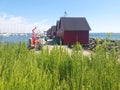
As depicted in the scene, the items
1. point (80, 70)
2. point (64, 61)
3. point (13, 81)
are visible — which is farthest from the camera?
point (64, 61)

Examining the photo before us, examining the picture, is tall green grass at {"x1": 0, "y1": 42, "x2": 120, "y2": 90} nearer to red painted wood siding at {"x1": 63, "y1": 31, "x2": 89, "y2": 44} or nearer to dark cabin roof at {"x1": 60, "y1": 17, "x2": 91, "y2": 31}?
red painted wood siding at {"x1": 63, "y1": 31, "x2": 89, "y2": 44}

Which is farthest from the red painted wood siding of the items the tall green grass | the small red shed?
the tall green grass

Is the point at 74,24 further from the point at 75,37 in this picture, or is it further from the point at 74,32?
the point at 75,37

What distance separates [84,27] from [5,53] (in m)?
31.9

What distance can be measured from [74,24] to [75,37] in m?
2.75

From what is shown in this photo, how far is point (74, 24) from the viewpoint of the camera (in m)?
40.2

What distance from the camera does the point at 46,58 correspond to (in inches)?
283

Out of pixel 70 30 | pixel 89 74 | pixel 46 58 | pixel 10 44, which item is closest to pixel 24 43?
pixel 10 44

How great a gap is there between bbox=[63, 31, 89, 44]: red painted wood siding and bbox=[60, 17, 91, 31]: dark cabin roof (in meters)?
0.58

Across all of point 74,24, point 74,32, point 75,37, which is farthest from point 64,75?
point 74,24

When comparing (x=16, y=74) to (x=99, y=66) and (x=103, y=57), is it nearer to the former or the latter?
(x=99, y=66)

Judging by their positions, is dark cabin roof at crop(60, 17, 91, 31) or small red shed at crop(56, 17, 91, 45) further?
dark cabin roof at crop(60, 17, 91, 31)

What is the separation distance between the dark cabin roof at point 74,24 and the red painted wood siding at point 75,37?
22.9 inches

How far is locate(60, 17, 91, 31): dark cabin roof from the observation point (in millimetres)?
39138
